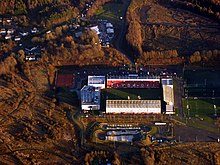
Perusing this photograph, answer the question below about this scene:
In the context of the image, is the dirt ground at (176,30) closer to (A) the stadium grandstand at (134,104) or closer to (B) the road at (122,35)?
(B) the road at (122,35)

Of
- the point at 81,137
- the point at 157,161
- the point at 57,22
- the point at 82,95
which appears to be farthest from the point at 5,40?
the point at 157,161

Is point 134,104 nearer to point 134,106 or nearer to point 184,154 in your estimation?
point 134,106

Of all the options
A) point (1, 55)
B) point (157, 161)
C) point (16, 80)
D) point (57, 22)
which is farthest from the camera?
point (57, 22)

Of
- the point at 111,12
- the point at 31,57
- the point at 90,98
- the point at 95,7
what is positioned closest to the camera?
the point at 90,98

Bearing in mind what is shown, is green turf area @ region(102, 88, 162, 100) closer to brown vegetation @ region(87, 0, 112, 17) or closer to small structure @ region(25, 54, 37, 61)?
small structure @ region(25, 54, 37, 61)

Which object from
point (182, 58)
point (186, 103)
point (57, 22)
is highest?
point (57, 22)

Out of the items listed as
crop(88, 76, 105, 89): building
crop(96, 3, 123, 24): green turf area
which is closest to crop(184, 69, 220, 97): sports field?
crop(88, 76, 105, 89): building

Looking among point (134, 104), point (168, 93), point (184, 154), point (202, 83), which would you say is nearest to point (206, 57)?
point (202, 83)

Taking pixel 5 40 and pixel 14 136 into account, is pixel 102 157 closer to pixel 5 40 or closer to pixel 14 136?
pixel 14 136
